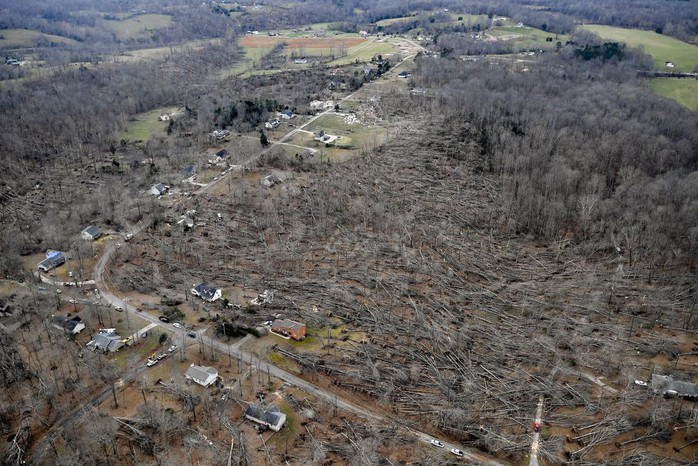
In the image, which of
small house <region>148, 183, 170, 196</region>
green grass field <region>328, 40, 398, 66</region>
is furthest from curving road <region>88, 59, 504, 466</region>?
green grass field <region>328, 40, 398, 66</region>

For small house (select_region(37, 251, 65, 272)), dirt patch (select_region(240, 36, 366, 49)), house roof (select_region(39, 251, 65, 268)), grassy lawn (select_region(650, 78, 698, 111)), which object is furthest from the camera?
dirt patch (select_region(240, 36, 366, 49))

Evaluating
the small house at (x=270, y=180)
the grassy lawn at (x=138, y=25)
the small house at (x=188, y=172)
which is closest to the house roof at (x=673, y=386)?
the small house at (x=270, y=180)

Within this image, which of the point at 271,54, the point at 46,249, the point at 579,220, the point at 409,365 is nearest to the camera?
the point at 409,365

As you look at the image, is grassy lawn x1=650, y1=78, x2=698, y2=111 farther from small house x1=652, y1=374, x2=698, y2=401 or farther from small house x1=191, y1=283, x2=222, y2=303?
small house x1=191, y1=283, x2=222, y2=303

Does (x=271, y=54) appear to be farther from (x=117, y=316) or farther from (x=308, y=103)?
(x=117, y=316)

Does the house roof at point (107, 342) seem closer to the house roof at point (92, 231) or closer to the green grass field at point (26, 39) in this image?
the house roof at point (92, 231)

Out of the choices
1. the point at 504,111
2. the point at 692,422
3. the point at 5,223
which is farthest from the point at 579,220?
the point at 5,223
